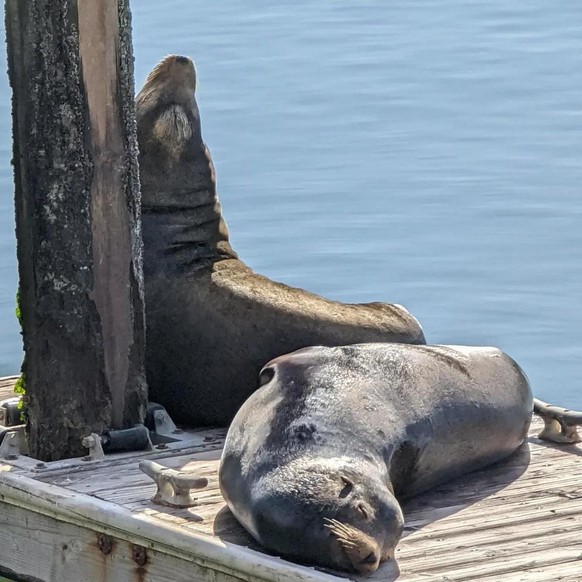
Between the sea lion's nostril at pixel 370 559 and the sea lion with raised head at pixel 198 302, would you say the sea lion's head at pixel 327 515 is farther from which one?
the sea lion with raised head at pixel 198 302

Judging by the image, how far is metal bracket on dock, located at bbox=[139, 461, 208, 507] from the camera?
5605 mm

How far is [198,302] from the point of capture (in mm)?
6875

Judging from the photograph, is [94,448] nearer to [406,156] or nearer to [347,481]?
[347,481]

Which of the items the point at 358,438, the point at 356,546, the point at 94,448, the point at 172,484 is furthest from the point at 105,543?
the point at 356,546

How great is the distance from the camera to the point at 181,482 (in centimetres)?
560

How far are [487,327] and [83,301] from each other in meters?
5.58

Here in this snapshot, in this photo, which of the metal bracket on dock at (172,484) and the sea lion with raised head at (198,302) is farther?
the sea lion with raised head at (198,302)

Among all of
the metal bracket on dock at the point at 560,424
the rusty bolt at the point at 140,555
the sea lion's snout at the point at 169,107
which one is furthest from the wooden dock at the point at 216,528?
the sea lion's snout at the point at 169,107

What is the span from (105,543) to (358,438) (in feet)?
2.85

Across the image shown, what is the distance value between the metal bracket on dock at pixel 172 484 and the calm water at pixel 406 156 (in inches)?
205

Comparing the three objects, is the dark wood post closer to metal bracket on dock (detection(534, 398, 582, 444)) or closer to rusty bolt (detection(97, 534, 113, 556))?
rusty bolt (detection(97, 534, 113, 556))

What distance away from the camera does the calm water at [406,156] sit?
12.3 metres

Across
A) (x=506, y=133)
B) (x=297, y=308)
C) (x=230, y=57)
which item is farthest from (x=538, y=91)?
(x=297, y=308)

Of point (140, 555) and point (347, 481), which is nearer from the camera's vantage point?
point (347, 481)
